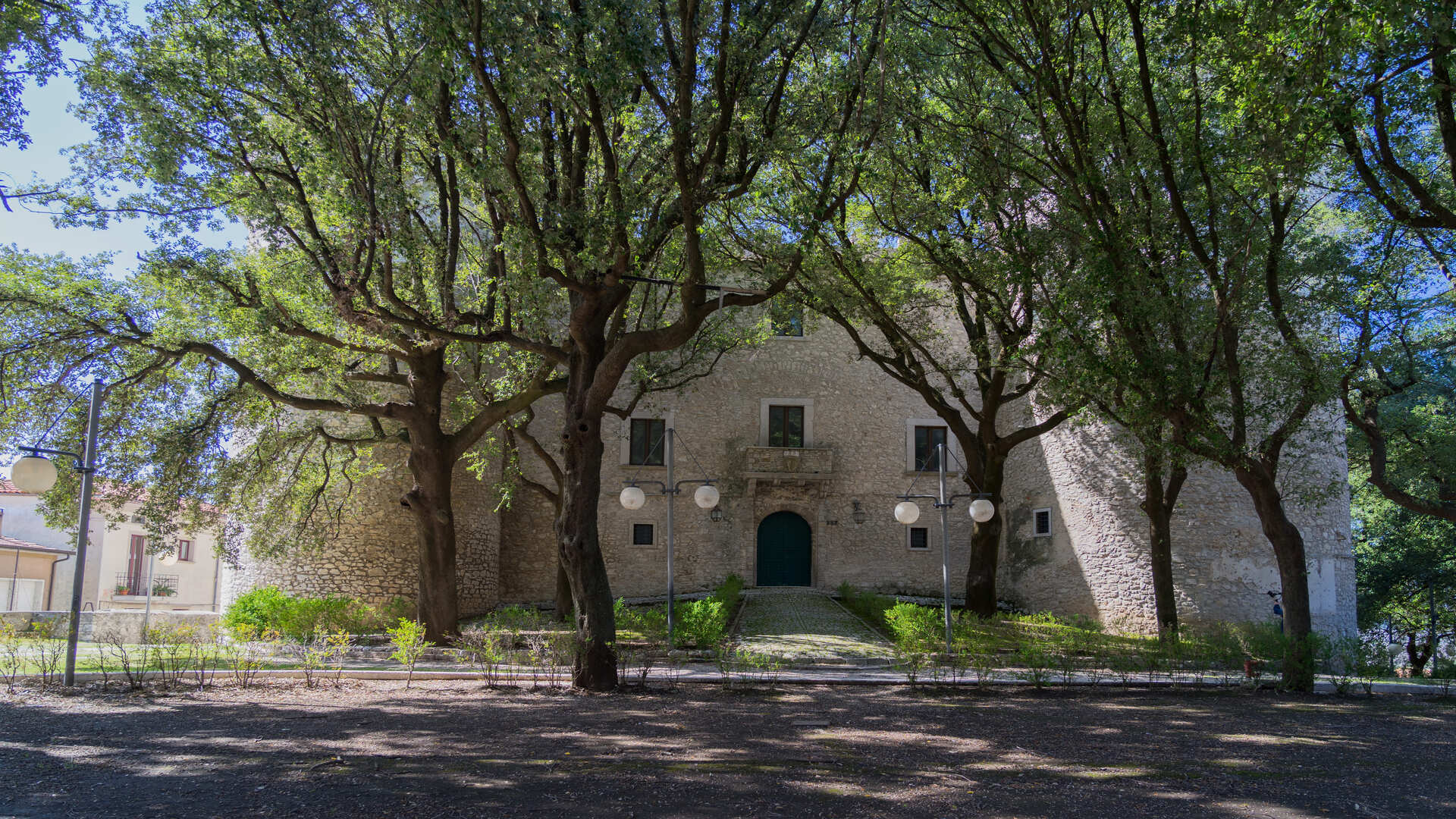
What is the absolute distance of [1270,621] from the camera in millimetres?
16219

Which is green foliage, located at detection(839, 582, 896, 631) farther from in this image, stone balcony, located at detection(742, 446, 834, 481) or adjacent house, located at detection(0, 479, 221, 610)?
adjacent house, located at detection(0, 479, 221, 610)

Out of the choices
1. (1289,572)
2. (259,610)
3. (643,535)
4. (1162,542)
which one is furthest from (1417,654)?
(259,610)

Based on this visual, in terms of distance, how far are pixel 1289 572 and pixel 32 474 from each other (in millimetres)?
14572

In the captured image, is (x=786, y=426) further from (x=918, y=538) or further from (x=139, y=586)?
(x=139, y=586)

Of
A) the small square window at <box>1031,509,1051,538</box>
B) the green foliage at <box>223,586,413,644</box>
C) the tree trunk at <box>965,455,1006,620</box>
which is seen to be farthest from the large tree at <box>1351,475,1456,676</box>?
the green foliage at <box>223,586,413,644</box>

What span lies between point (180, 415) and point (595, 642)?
904 centimetres

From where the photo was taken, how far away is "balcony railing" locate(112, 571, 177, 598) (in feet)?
106

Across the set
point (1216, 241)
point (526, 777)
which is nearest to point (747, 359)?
point (1216, 241)

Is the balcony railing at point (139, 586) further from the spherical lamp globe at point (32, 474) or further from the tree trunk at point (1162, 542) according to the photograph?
the tree trunk at point (1162, 542)

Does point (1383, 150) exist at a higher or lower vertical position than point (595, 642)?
higher

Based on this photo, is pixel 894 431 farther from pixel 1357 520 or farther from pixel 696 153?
pixel 696 153

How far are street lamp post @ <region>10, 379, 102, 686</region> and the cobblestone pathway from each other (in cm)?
848

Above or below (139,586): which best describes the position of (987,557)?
above

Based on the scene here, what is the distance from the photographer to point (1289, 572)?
36.1 ft
